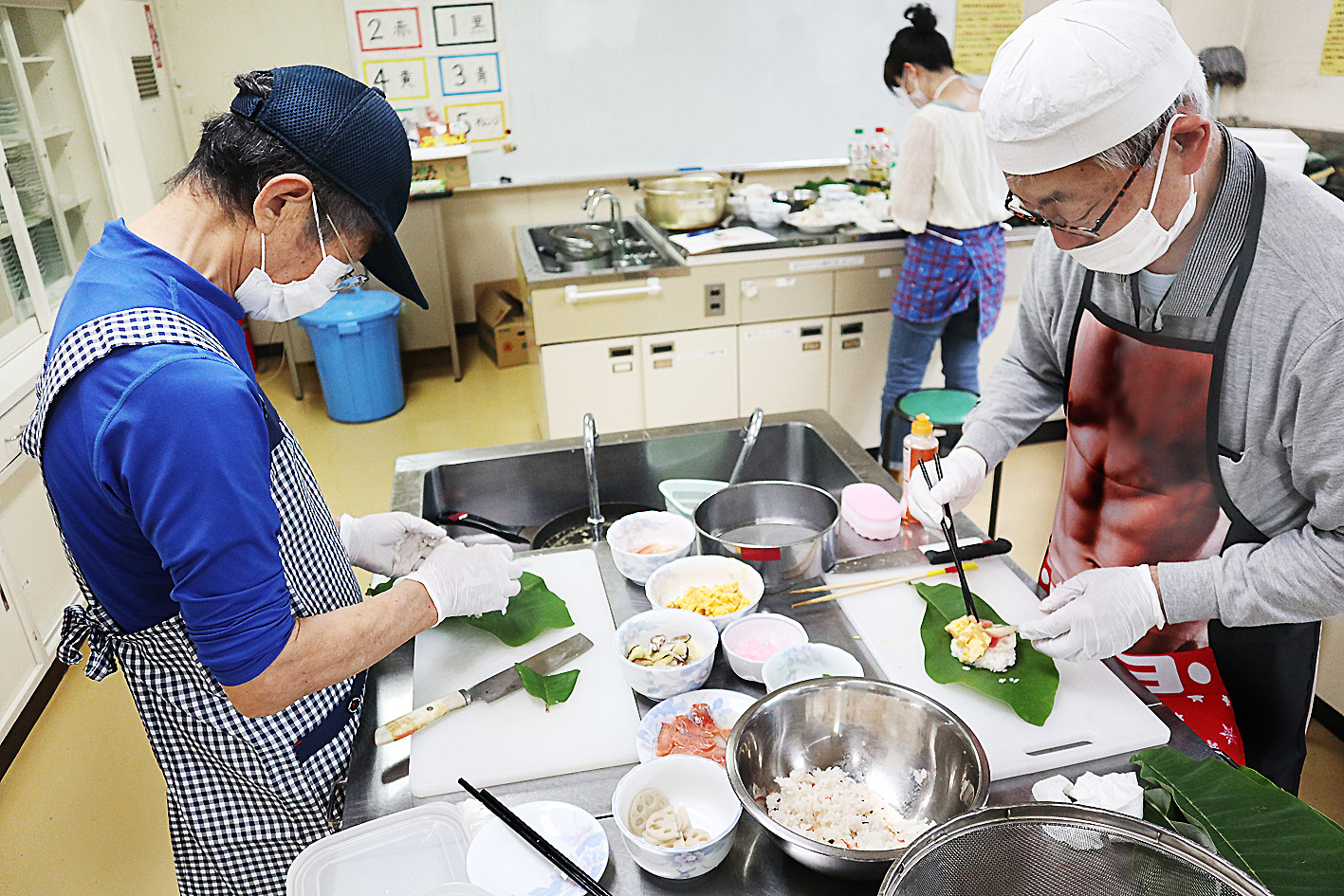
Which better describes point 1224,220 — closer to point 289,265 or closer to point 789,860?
point 789,860

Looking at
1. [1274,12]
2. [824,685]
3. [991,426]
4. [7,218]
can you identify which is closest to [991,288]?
[1274,12]

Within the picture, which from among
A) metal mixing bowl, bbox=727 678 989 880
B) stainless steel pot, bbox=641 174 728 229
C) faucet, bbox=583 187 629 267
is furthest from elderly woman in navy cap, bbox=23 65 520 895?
stainless steel pot, bbox=641 174 728 229

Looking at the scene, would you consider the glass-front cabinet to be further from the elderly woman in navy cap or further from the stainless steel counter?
the stainless steel counter

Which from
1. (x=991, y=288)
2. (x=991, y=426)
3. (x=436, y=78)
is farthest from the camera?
(x=436, y=78)

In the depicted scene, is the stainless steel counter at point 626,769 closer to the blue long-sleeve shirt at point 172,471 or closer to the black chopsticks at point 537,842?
the black chopsticks at point 537,842

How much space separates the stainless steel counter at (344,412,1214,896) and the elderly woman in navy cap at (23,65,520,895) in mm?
84

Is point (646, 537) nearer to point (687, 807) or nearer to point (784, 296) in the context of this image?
point (687, 807)

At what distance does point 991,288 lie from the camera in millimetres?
3340

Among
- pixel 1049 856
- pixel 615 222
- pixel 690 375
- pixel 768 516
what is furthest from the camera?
pixel 615 222

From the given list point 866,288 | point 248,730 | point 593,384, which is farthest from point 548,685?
point 866,288

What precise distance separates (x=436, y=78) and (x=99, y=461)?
14.0 ft

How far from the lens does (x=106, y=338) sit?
35.5 inches

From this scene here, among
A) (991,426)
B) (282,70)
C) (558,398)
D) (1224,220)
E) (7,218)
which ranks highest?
(282,70)

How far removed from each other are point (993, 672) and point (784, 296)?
97.7 inches
